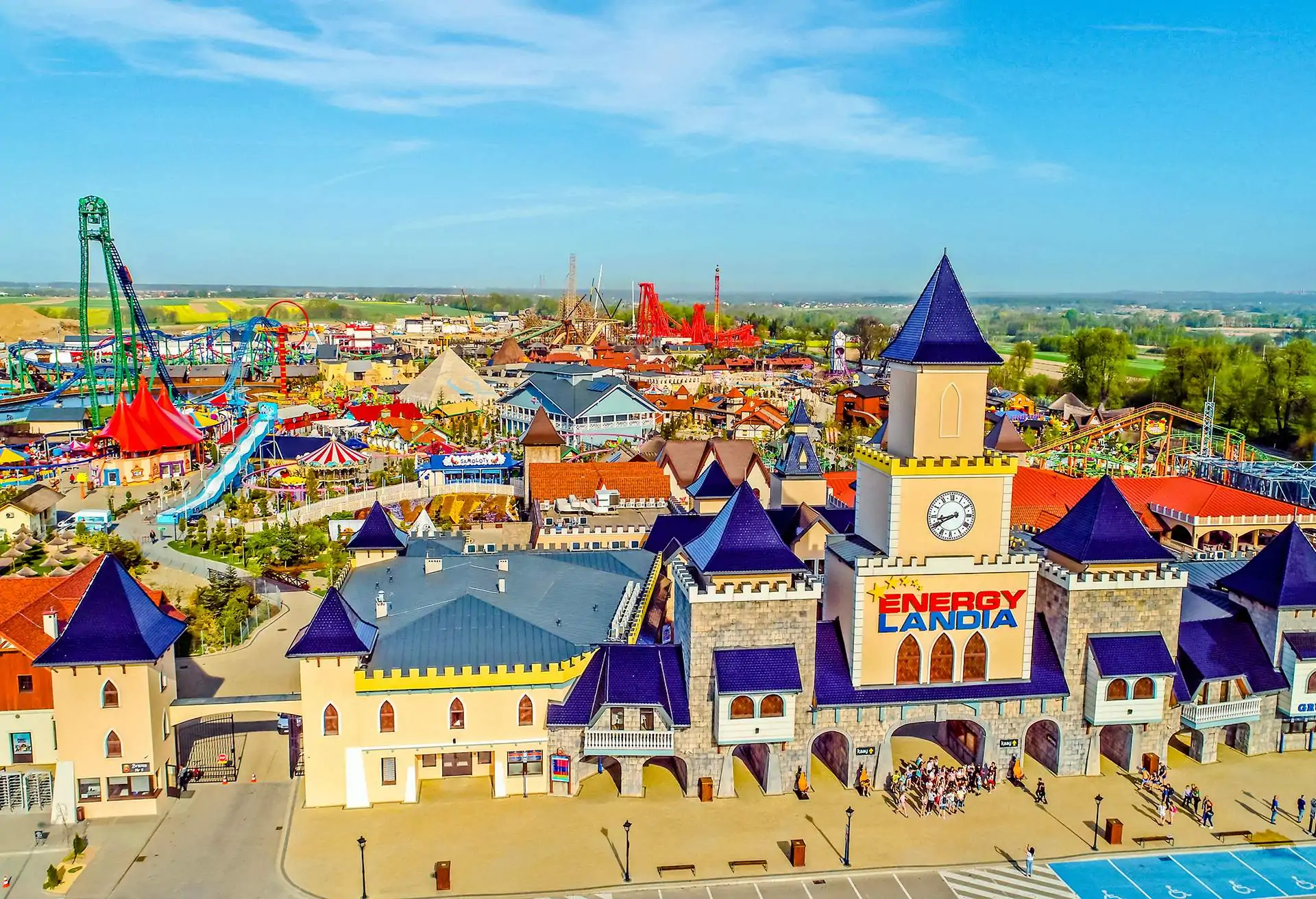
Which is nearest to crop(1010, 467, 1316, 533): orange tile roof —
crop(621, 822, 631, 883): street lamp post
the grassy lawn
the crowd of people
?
the crowd of people

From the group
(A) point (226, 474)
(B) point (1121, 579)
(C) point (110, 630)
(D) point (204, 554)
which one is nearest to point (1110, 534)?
(B) point (1121, 579)

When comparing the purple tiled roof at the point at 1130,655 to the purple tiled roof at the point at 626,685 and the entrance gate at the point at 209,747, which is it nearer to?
the purple tiled roof at the point at 626,685

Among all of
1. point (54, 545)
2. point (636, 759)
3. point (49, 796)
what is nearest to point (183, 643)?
point (49, 796)

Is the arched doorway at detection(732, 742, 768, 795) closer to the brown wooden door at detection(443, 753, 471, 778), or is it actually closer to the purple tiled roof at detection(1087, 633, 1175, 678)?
the brown wooden door at detection(443, 753, 471, 778)

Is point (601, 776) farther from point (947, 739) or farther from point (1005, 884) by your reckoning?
point (1005, 884)

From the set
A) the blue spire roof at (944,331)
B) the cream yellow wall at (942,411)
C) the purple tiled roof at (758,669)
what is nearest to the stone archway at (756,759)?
the purple tiled roof at (758,669)
